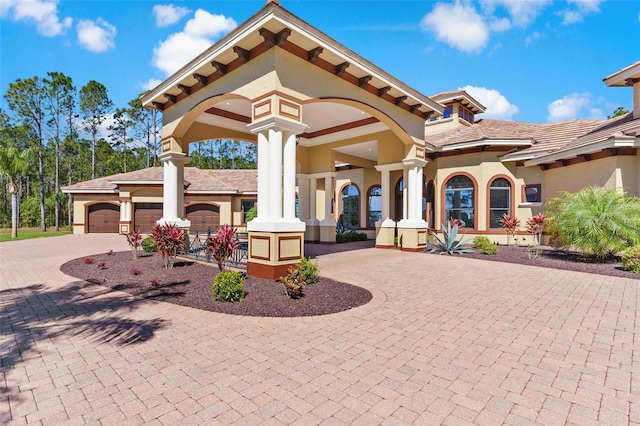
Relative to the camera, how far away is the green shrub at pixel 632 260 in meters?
8.37

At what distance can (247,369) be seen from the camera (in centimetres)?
335

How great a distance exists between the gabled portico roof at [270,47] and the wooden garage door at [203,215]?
14700 millimetres

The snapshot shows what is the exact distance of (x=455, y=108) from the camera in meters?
19.2

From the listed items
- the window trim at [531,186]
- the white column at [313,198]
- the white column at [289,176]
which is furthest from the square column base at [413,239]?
the white column at [289,176]

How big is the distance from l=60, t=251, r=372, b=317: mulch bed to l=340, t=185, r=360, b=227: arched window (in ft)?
42.0

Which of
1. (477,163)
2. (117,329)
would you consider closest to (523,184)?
(477,163)

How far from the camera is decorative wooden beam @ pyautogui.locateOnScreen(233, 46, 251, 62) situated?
7.75 metres

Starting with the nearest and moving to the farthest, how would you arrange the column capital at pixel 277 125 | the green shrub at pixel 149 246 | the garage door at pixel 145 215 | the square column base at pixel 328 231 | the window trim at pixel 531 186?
the column capital at pixel 277 125 → the green shrub at pixel 149 246 → the window trim at pixel 531 186 → the square column base at pixel 328 231 → the garage door at pixel 145 215

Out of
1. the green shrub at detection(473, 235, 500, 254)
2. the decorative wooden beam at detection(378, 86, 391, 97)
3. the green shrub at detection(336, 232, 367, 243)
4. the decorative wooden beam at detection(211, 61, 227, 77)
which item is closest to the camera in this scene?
the decorative wooden beam at detection(211, 61, 227, 77)

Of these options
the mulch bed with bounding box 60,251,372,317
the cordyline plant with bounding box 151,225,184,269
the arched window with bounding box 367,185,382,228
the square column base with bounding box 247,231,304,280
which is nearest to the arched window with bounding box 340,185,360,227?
the arched window with bounding box 367,185,382,228

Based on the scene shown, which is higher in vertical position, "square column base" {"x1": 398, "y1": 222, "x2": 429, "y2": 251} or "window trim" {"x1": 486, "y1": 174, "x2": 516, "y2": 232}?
"window trim" {"x1": 486, "y1": 174, "x2": 516, "y2": 232}

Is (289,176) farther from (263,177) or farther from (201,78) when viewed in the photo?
(201,78)

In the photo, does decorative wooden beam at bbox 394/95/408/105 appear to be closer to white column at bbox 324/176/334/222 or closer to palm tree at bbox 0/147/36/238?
white column at bbox 324/176/334/222

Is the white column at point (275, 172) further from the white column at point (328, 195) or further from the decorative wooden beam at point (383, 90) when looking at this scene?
the white column at point (328, 195)
